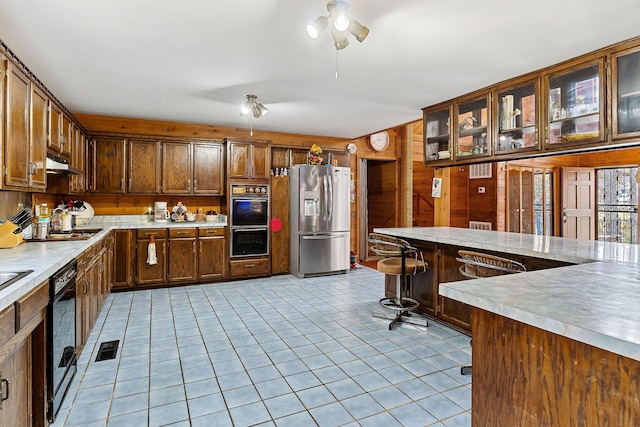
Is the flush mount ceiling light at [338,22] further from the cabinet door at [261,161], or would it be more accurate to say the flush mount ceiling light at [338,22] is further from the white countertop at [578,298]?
the cabinet door at [261,161]

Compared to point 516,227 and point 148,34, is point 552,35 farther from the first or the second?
point 516,227

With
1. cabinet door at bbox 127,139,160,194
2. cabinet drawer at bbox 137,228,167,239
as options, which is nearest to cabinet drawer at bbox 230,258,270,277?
cabinet drawer at bbox 137,228,167,239

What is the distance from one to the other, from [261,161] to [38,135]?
306 cm

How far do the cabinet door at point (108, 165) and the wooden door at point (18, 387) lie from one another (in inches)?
145

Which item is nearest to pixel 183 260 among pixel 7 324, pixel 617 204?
pixel 7 324

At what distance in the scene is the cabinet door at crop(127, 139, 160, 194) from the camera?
5.04m

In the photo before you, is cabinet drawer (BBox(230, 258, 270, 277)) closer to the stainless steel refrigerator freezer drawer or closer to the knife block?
the stainless steel refrigerator freezer drawer

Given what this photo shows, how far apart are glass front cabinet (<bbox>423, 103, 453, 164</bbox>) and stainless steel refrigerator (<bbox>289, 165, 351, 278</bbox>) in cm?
172

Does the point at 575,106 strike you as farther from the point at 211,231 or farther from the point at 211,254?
the point at 211,254

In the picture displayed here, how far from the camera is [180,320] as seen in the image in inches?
144

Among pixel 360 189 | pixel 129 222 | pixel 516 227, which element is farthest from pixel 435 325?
pixel 516 227

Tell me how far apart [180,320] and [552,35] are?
13.5ft

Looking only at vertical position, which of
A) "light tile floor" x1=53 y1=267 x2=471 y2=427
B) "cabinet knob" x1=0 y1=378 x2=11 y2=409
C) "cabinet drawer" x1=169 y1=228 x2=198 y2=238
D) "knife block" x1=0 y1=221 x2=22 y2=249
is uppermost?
"knife block" x1=0 y1=221 x2=22 y2=249

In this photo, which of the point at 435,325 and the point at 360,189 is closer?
the point at 435,325
